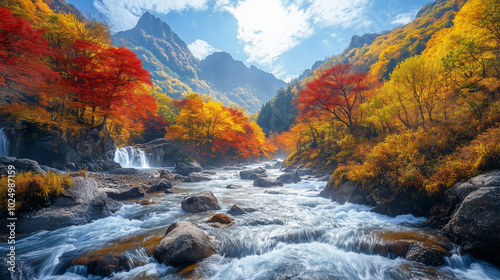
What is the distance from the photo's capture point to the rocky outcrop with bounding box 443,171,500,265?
14.9ft

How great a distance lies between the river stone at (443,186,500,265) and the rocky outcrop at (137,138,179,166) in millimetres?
32953

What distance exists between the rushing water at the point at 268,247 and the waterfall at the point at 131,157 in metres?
21.3

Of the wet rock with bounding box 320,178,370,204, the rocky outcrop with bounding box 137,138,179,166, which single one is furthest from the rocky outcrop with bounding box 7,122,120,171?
the wet rock with bounding box 320,178,370,204

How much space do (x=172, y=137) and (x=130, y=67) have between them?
15.1m

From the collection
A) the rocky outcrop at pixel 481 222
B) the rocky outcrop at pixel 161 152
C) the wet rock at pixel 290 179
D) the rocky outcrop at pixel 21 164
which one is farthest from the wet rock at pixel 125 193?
the rocky outcrop at pixel 161 152

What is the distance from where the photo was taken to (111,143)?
22.1 m

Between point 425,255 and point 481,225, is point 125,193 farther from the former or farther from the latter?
point 481,225

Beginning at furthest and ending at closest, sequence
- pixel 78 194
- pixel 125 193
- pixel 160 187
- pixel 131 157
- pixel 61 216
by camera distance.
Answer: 1. pixel 131 157
2. pixel 160 187
3. pixel 125 193
4. pixel 78 194
5. pixel 61 216

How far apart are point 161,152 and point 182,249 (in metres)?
29.2

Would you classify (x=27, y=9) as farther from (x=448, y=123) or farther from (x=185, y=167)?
(x=448, y=123)

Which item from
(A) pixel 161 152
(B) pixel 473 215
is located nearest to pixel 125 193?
(B) pixel 473 215

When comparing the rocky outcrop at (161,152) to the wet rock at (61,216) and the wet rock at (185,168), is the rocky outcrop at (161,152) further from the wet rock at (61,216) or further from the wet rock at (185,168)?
the wet rock at (61,216)

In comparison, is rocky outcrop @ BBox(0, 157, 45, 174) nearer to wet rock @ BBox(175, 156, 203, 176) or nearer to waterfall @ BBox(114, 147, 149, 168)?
wet rock @ BBox(175, 156, 203, 176)

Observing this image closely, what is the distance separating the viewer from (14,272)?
4113 millimetres
